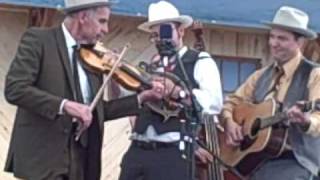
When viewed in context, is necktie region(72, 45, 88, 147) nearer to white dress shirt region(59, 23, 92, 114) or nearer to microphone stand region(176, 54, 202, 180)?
white dress shirt region(59, 23, 92, 114)

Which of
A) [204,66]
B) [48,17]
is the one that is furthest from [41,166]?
[48,17]

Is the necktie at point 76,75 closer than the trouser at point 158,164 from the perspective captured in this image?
Yes

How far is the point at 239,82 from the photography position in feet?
29.0

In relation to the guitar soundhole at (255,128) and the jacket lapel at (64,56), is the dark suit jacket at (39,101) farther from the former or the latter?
the guitar soundhole at (255,128)

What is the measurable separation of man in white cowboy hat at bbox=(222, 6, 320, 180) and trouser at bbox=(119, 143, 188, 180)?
392 millimetres

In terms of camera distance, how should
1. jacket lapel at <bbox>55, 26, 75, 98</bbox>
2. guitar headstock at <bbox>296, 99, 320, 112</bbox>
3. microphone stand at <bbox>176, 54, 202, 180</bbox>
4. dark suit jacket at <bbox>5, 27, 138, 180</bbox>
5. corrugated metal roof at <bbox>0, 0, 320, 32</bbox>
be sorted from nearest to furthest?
dark suit jacket at <bbox>5, 27, 138, 180</bbox>, jacket lapel at <bbox>55, 26, 75, 98</bbox>, microphone stand at <bbox>176, 54, 202, 180</bbox>, guitar headstock at <bbox>296, 99, 320, 112</bbox>, corrugated metal roof at <bbox>0, 0, 320, 32</bbox>

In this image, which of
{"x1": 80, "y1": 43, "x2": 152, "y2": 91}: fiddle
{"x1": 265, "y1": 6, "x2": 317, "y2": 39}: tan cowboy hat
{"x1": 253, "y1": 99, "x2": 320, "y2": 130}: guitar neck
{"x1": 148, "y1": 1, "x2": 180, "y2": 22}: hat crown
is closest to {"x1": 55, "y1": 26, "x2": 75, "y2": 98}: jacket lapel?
{"x1": 80, "y1": 43, "x2": 152, "y2": 91}: fiddle

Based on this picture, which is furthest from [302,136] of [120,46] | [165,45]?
[120,46]

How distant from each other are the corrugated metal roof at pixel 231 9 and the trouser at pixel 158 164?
1441mm

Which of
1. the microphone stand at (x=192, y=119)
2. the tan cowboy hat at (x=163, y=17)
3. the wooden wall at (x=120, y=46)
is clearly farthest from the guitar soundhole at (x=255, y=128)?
→ the wooden wall at (x=120, y=46)

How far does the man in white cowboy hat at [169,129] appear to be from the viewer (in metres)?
6.62

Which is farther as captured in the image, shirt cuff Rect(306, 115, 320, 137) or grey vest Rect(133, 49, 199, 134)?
grey vest Rect(133, 49, 199, 134)

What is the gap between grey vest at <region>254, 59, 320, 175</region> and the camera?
6652 millimetres

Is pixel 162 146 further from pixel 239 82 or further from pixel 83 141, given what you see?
pixel 239 82
